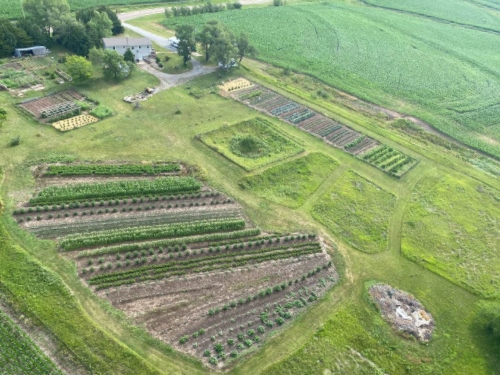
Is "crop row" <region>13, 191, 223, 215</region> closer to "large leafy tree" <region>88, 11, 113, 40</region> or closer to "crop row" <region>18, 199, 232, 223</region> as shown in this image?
"crop row" <region>18, 199, 232, 223</region>

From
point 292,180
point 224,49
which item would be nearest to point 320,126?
point 292,180

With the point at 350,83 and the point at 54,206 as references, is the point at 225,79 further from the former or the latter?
the point at 54,206

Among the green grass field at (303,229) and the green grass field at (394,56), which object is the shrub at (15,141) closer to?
the green grass field at (303,229)

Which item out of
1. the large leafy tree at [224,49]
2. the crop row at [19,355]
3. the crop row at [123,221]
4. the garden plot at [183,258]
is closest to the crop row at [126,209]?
the garden plot at [183,258]

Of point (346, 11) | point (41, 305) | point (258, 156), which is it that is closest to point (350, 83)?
point (258, 156)

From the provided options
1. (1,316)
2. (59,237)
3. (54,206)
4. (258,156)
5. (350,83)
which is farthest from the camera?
(350,83)

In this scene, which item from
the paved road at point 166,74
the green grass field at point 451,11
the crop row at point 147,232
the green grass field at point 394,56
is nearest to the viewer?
the crop row at point 147,232
